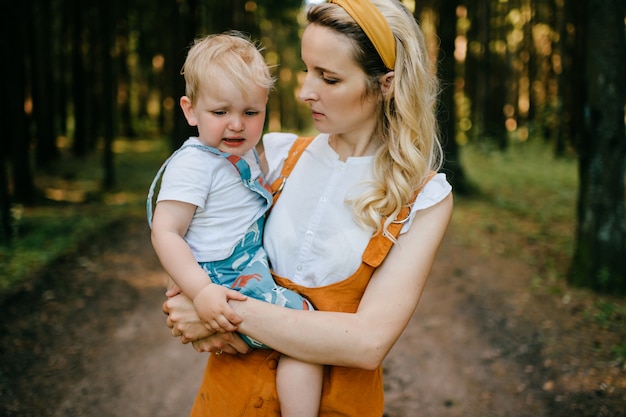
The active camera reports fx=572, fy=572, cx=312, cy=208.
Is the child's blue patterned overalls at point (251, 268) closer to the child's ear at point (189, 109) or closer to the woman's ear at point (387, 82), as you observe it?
the child's ear at point (189, 109)

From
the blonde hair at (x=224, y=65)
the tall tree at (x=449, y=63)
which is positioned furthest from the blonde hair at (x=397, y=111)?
the tall tree at (x=449, y=63)

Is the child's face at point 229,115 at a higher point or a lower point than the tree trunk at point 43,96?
higher

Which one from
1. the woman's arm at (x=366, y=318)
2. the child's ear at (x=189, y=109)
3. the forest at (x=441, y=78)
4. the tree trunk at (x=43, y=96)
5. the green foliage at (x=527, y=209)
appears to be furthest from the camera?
the tree trunk at (x=43, y=96)

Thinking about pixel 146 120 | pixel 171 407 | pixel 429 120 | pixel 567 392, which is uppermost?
pixel 429 120

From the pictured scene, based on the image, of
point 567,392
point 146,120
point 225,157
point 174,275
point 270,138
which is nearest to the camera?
point 174,275

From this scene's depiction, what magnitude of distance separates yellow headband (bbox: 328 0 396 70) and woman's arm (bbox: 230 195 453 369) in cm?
66

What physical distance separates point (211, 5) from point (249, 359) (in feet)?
52.5

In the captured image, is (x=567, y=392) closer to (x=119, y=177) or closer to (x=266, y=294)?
(x=266, y=294)

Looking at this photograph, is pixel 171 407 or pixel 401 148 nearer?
pixel 401 148

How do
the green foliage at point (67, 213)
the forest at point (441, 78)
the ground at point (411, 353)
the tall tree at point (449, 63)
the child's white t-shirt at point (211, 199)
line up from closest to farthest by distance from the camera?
the child's white t-shirt at point (211, 199) → the ground at point (411, 353) → the forest at point (441, 78) → the green foliage at point (67, 213) → the tall tree at point (449, 63)

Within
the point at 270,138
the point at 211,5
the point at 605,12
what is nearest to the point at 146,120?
the point at 211,5

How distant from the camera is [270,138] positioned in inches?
106

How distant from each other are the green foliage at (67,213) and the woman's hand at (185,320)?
573cm

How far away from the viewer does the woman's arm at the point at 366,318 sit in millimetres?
2025
